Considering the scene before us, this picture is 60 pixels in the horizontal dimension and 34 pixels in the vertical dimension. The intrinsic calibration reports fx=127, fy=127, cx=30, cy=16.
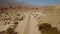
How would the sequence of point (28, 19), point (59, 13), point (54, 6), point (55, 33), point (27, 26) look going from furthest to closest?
point (54, 6) < point (59, 13) < point (28, 19) < point (27, 26) < point (55, 33)

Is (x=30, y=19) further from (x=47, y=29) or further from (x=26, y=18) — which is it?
(x=47, y=29)

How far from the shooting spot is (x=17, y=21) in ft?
4.27

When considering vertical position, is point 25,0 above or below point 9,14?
above

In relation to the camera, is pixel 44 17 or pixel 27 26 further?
pixel 44 17

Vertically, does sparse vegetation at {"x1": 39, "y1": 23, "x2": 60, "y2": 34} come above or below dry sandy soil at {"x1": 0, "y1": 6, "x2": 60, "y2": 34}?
below

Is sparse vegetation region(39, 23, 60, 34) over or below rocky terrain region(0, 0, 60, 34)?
below

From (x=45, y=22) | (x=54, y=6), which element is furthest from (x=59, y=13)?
(x=45, y=22)

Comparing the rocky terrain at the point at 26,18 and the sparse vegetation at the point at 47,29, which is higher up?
the rocky terrain at the point at 26,18

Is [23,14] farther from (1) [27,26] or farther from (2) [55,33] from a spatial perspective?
(2) [55,33]

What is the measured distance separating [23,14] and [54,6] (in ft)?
1.37

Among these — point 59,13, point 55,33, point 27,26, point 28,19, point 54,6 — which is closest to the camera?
point 55,33

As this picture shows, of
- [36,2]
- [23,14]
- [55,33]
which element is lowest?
[55,33]

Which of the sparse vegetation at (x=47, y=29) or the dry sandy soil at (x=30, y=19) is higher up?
the dry sandy soil at (x=30, y=19)

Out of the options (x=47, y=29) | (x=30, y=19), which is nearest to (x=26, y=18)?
(x=30, y=19)
